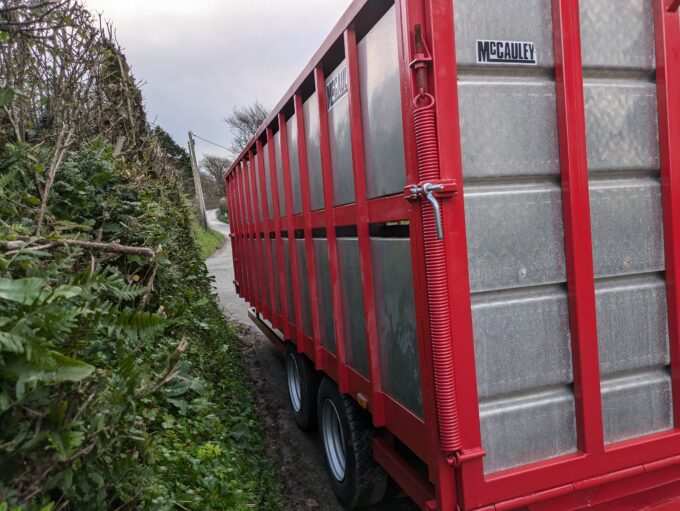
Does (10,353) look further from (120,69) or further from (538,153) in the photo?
(120,69)

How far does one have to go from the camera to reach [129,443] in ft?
7.10

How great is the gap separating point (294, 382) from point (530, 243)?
11.9 ft

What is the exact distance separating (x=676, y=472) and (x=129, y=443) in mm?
→ 2519

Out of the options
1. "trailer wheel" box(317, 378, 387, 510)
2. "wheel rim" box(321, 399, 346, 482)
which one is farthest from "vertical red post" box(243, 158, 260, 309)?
"trailer wheel" box(317, 378, 387, 510)

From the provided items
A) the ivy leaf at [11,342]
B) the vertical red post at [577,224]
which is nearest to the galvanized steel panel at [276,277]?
the vertical red post at [577,224]

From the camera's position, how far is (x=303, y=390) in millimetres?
4758

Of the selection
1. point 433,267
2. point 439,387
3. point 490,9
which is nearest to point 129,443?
point 439,387

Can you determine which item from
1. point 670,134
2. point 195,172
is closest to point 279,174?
point 670,134

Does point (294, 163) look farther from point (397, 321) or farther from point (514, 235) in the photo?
point (514, 235)

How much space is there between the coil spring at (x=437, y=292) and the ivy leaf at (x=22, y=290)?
1.37 meters

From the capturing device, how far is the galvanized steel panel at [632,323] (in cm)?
229

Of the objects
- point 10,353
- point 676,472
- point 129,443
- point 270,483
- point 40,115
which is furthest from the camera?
point 40,115

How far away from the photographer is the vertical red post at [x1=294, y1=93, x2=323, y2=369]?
389 cm

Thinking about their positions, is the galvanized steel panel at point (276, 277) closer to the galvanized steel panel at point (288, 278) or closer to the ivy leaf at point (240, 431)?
the galvanized steel panel at point (288, 278)
